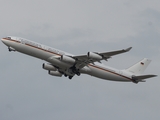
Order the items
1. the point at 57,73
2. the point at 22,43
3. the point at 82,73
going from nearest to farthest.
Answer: the point at 22,43
the point at 82,73
the point at 57,73

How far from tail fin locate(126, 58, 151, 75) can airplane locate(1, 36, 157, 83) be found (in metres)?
0.24

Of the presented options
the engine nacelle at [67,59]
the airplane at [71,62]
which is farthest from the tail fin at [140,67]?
the engine nacelle at [67,59]

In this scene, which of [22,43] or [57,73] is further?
[57,73]

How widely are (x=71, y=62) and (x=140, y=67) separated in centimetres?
1739

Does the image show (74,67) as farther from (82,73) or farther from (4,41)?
(4,41)

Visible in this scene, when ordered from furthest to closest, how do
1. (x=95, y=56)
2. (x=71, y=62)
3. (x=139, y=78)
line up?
(x=139, y=78), (x=71, y=62), (x=95, y=56)

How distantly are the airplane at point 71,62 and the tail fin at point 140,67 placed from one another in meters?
0.24

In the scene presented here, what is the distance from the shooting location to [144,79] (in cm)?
7806

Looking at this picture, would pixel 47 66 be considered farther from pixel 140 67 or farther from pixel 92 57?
pixel 140 67

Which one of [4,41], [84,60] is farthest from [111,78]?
[4,41]

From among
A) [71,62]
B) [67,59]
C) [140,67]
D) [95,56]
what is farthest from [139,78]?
[67,59]

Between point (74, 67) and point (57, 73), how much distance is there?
7412mm

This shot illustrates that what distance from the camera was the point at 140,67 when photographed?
83.6m

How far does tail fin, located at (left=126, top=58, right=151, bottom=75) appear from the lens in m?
82.1
